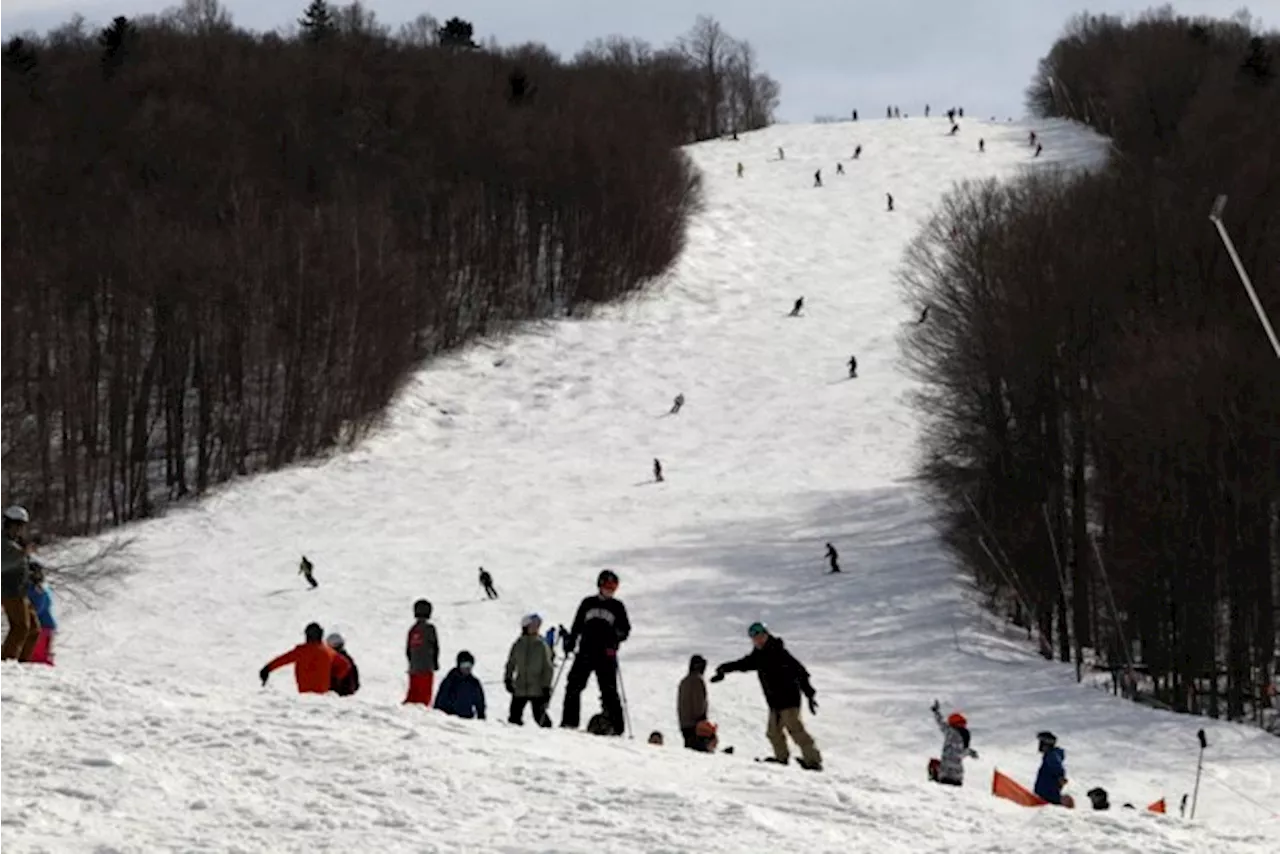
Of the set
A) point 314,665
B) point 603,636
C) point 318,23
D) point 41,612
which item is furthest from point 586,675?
point 318,23

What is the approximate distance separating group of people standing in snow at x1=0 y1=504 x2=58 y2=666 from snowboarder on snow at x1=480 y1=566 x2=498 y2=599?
22.8 m

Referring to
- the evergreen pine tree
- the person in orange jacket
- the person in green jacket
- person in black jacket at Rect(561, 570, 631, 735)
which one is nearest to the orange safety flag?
person in black jacket at Rect(561, 570, 631, 735)

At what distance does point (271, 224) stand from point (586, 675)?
180 feet

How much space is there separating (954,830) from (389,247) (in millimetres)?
59290

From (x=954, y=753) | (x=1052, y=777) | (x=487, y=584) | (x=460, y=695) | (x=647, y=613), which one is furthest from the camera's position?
(x=487, y=584)

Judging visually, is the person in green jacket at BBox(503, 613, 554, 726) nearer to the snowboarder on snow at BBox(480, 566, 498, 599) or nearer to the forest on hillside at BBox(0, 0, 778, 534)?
the snowboarder on snow at BBox(480, 566, 498, 599)

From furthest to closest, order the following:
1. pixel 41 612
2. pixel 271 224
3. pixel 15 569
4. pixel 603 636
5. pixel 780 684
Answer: pixel 271 224 < pixel 41 612 < pixel 603 636 < pixel 780 684 < pixel 15 569

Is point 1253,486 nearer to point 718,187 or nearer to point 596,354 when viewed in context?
point 596,354

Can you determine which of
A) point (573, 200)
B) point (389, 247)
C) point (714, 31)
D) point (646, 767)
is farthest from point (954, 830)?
point (714, 31)

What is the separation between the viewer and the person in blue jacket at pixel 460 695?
18109 mm

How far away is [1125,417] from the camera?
1470 inches

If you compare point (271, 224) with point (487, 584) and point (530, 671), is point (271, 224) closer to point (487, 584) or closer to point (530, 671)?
point (487, 584)

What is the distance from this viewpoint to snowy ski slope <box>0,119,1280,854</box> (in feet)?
39.7

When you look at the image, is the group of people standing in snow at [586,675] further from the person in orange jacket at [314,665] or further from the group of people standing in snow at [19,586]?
the group of people standing in snow at [19,586]
